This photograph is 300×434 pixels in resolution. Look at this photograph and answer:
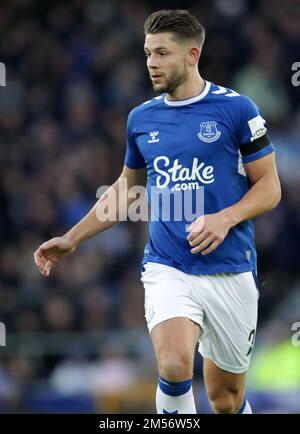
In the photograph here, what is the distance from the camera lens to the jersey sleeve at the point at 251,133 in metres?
6.12

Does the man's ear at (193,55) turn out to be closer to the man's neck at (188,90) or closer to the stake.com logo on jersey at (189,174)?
the man's neck at (188,90)

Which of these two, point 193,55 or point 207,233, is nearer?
point 207,233

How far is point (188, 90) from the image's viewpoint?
6.27 m

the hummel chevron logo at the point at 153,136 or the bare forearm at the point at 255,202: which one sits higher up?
the hummel chevron logo at the point at 153,136

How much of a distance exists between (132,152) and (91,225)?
0.52 meters

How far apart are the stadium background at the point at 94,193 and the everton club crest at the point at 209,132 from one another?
400cm

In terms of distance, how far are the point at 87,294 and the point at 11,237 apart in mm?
1624

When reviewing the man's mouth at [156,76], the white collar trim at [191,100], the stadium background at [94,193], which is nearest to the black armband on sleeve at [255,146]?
the white collar trim at [191,100]

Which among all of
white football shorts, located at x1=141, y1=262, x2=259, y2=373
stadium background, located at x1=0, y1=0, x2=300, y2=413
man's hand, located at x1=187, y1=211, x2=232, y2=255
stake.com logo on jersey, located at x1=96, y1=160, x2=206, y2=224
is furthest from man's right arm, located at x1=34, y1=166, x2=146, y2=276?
stadium background, located at x1=0, y1=0, x2=300, y2=413

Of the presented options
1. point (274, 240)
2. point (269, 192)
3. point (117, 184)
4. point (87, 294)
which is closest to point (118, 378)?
point (87, 294)

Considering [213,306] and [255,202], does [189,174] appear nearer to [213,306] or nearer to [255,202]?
[255,202]

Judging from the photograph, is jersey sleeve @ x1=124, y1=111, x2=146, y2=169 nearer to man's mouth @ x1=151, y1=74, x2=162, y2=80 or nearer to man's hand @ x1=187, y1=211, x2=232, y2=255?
man's mouth @ x1=151, y1=74, x2=162, y2=80

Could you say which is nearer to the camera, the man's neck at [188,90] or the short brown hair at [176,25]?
the short brown hair at [176,25]

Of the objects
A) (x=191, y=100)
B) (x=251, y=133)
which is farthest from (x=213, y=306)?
(x=191, y=100)
